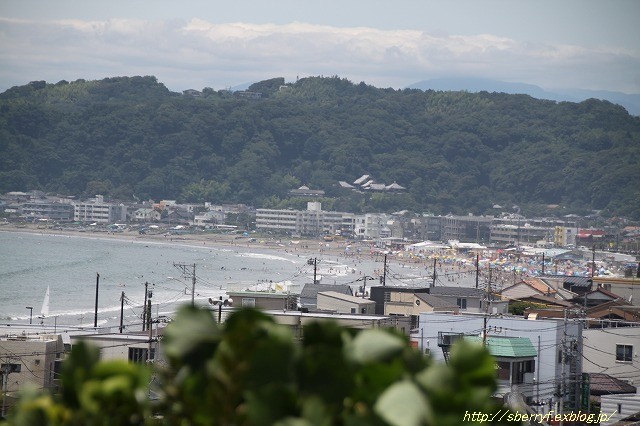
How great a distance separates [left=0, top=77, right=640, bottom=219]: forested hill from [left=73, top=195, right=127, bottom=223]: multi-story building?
6534 millimetres

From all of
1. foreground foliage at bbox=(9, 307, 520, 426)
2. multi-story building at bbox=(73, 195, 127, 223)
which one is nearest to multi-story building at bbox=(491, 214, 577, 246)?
multi-story building at bbox=(73, 195, 127, 223)

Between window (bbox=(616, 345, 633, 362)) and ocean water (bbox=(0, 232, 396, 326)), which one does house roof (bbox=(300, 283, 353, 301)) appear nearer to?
ocean water (bbox=(0, 232, 396, 326))

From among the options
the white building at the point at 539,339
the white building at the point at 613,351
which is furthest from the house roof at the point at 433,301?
the white building at the point at 539,339

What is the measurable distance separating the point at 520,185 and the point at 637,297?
274ft

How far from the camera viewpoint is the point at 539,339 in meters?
13.3

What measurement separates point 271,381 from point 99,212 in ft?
291

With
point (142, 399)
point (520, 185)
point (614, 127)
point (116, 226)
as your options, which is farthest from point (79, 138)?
point (142, 399)

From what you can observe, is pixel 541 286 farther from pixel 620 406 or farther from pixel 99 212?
pixel 99 212

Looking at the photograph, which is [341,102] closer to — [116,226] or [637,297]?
[116,226]

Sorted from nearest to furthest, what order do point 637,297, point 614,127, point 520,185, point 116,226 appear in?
point 637,297
point 116,226
point 520,185
point 614,127

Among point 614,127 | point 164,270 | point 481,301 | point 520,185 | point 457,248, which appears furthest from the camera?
point 614,127

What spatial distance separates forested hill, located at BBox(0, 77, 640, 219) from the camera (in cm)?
9888

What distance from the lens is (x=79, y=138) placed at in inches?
4158

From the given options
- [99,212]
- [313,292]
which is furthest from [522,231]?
[313,292]
